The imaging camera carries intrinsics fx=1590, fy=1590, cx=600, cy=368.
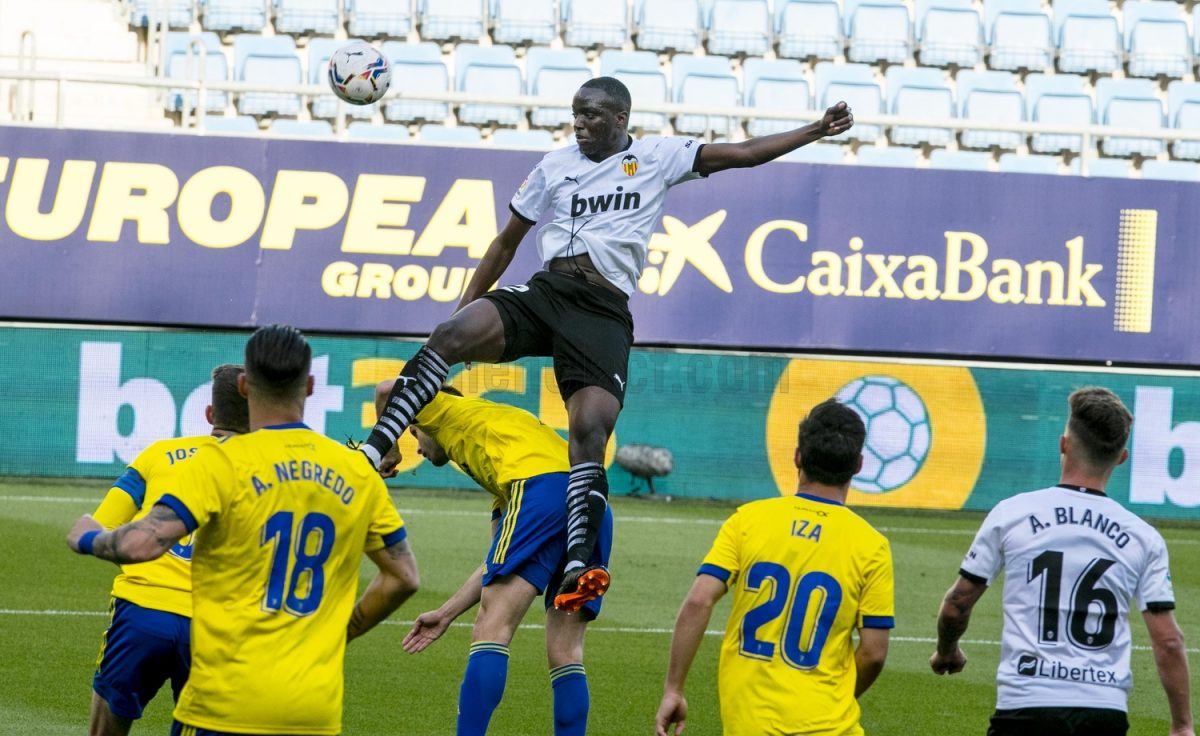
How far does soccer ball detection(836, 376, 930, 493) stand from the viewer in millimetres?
16438

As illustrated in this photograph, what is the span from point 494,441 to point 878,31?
16.7 meters

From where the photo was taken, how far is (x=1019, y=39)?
21219mm

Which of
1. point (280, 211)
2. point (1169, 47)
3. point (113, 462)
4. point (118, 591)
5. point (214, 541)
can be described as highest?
point (1169, 47)

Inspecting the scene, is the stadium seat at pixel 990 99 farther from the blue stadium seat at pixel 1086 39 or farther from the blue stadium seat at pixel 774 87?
the blue stadium seat at pixel 774 87

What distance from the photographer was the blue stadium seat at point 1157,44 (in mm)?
21266

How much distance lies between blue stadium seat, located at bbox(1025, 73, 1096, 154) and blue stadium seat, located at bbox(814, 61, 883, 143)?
1995mm

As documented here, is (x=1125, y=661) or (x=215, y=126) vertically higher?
(x=215, y=126)

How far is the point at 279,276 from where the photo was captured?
16.5 meters

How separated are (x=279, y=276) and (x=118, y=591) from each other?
1170cm

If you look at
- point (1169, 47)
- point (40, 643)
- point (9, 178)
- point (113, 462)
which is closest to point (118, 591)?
point (40, 643)

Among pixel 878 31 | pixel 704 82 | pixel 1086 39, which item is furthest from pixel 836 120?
pixel 1086 39

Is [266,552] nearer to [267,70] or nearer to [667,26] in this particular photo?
[267,70]

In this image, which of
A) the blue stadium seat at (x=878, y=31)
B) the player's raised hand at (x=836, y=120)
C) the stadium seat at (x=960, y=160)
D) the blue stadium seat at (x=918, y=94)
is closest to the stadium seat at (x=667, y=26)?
the blue stadium seat at (x=878, y=31)

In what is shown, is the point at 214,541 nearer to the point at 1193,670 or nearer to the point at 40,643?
→ the point at 40,643
